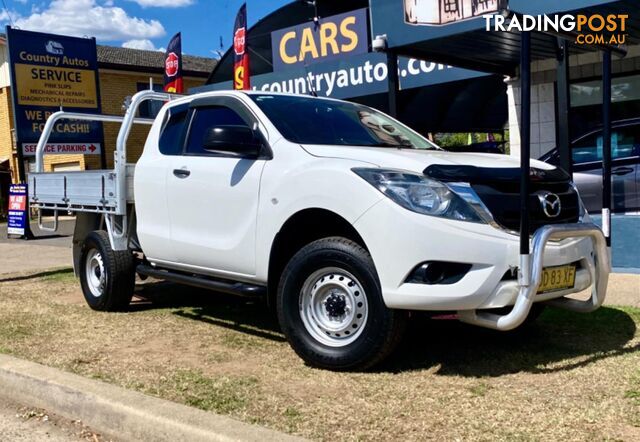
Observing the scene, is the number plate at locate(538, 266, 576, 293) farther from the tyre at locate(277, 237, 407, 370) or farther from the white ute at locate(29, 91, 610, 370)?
the tyre at locate(277, 237, 407, 370)

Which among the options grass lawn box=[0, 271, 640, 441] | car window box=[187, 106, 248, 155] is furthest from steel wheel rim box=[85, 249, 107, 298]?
car window box=[187, 106, 248, 155]

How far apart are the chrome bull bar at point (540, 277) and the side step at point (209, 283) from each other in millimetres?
1522

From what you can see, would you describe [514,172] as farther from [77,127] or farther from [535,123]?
[77,127]

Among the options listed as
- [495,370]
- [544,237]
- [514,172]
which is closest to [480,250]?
[544,237]

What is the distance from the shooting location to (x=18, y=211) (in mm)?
9742

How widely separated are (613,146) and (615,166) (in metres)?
0.42

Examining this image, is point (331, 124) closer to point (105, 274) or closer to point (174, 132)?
point (174, 132)

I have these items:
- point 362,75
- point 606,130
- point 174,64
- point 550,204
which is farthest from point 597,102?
point 174,64

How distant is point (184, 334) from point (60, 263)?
624cm

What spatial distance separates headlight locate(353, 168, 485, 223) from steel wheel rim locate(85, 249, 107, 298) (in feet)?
11.7

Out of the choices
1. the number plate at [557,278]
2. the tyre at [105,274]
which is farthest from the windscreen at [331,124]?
the tyre at [105,274]

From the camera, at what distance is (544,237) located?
12.5ft

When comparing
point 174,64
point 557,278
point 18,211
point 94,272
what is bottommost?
point 94,272

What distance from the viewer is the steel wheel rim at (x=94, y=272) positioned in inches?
258
